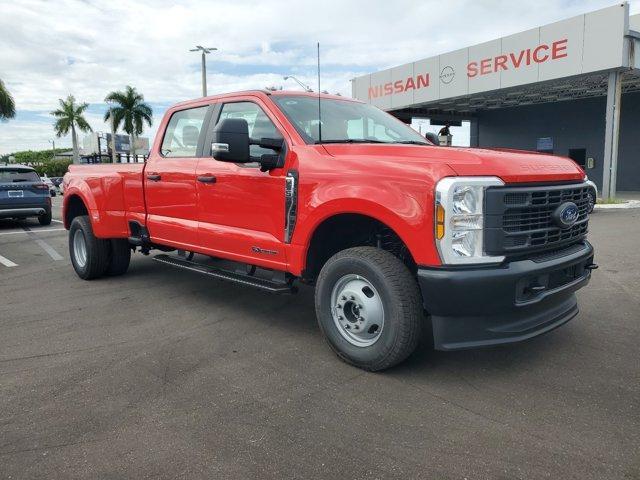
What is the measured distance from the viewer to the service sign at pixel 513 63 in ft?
53.6

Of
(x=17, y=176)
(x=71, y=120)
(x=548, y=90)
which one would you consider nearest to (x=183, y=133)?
(x=17, y=176)

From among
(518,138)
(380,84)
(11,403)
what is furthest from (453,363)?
(518,138)

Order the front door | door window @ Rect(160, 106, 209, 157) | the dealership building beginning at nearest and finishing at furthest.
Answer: the front door → door window @ Rect(160, 106, 209, 157) → the dealership building

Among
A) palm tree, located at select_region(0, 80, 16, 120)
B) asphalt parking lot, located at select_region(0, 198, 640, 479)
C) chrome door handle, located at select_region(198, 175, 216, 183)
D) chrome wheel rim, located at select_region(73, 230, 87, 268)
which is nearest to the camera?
asphalt parking lot, located at select_region(0, 198, 640, 479)

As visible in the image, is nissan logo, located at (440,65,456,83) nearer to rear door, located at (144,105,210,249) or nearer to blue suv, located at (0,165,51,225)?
blue suv, located at (0,165,51,225)

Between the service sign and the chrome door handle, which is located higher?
the service sign

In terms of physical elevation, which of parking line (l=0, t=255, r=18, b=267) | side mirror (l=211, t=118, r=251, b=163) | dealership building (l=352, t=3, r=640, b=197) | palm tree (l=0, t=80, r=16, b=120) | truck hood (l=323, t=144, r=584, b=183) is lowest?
parking line (l=0, t=255, r=18, b=267)

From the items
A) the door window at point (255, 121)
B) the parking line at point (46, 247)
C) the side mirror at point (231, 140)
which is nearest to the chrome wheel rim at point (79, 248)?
the parking line at point (46, 247)

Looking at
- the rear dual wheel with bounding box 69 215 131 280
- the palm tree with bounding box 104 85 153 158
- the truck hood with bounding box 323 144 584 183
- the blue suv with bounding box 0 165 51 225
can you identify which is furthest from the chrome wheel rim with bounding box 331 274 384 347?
the palm tree with bounding box 104 85 153 158

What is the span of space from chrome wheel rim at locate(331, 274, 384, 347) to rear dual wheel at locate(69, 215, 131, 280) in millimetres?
3862

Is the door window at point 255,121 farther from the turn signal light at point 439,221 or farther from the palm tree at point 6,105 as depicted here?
the palm tree at point 6,105

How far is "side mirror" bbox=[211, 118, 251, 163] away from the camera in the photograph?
392 cm

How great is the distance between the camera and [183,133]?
5438 millimetres

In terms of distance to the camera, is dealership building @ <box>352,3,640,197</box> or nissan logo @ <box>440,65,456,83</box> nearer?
dealership building @ <box>352,3,640,197</box>
